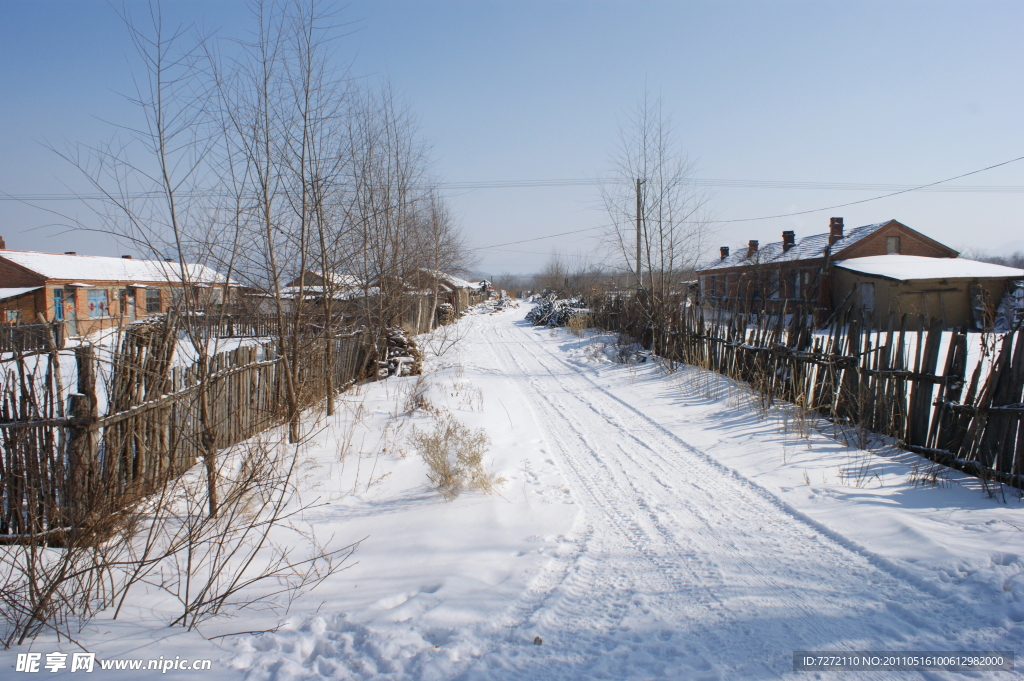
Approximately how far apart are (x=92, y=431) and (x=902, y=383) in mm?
8115

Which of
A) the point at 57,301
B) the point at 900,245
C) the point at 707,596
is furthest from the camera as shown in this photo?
the point at 900,245

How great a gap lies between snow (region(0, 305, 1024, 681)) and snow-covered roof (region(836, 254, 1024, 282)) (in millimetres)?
21637

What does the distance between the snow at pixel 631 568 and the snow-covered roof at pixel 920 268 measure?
21637 millimetres

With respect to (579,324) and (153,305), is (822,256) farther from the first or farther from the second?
(153,305)

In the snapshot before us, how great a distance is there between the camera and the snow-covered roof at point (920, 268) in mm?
23797

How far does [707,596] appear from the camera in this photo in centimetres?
328

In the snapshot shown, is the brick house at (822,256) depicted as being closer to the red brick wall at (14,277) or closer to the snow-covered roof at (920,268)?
the snow-covered roof at (920,268)

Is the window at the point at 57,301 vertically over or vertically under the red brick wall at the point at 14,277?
under

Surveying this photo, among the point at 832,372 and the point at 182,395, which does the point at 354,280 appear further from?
the point at 832,372

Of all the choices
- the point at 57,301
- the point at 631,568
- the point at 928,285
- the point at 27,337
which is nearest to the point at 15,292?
the point at 57,301

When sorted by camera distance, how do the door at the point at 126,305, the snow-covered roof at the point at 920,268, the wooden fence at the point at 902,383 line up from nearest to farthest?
the door at the point at 126,305 < the wooden fence at the point at 902,383 < the snow-covered roof at the point at 920,268

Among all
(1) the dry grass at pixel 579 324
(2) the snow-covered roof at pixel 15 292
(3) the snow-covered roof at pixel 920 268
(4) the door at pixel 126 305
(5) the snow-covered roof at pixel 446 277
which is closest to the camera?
(4) the door at pixel 126 305

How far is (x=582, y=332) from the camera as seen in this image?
23812 mm

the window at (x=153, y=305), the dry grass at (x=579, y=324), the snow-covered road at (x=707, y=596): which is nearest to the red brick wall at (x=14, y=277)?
the dry grass at (x=579, y=324)
